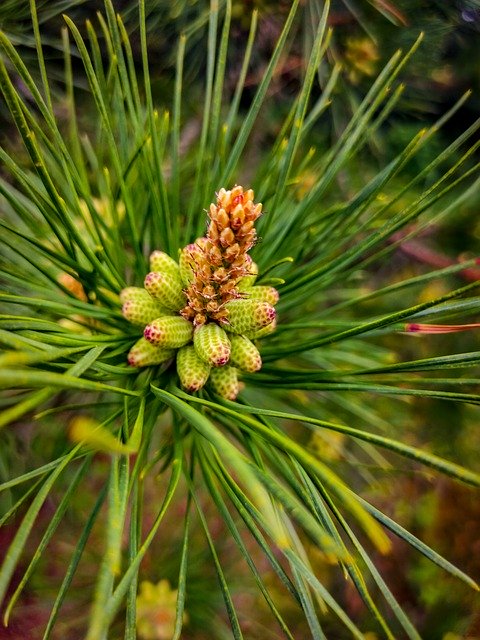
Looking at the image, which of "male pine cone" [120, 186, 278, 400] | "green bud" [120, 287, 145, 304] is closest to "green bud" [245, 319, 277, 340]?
"male pine cone" [120, 186, 278, 400]

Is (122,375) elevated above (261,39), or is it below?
below

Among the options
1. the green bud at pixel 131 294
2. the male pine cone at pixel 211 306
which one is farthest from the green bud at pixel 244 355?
the green bud at pixel 131 294

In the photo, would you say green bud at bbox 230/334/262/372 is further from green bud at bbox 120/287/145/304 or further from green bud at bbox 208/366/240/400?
green bud at bbox 120/287/145/304

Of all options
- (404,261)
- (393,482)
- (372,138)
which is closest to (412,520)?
(393,482)

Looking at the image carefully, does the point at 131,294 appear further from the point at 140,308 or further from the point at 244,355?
the point at 244,355

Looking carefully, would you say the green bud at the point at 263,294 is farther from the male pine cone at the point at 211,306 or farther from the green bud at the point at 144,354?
the green bud at the point at 144,354

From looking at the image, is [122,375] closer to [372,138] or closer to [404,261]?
[372,138]
